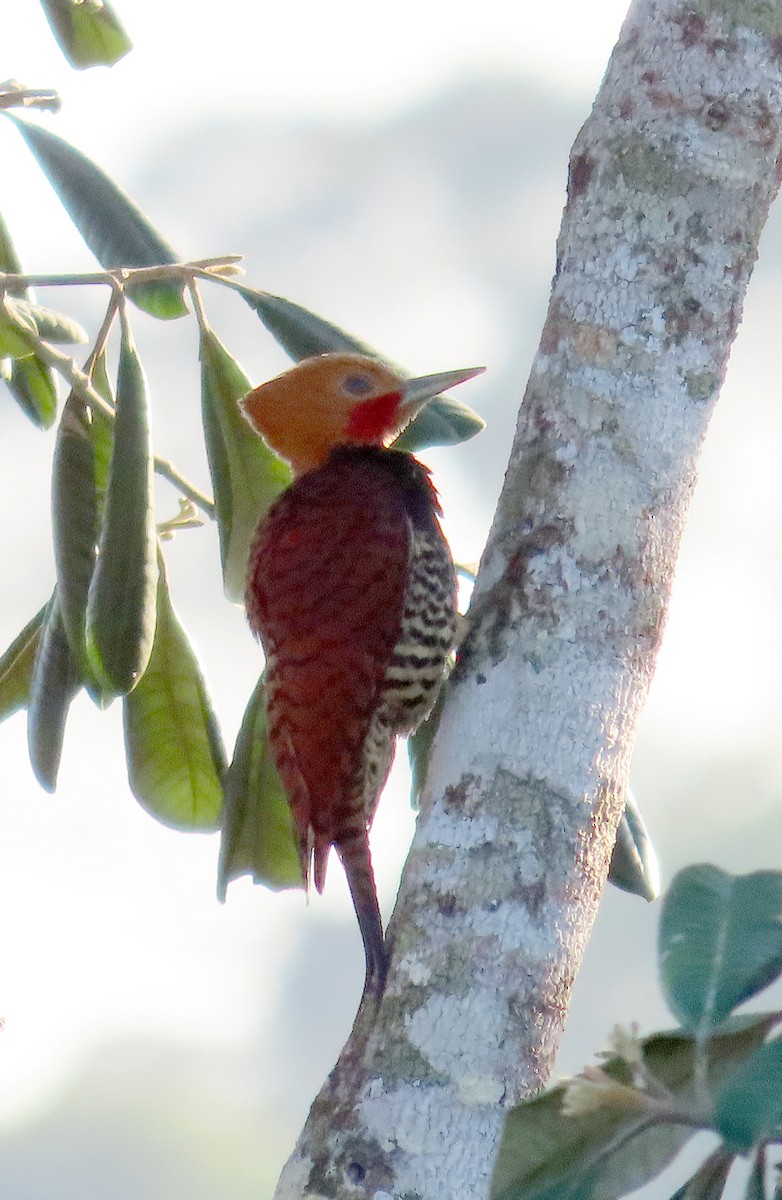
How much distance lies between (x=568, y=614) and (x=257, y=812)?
1.06 meters

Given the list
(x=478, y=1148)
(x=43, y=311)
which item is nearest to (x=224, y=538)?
(x=43, y=311)

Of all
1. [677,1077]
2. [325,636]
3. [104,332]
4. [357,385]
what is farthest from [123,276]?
[677,1077]

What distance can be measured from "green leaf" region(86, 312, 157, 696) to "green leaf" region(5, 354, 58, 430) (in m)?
0.83

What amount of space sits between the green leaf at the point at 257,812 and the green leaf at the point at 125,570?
508 millimetres

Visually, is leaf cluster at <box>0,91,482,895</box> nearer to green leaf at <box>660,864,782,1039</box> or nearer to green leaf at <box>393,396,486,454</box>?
green leaf at <box>393,396,486,454</box>

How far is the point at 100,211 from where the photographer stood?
9.84 ft

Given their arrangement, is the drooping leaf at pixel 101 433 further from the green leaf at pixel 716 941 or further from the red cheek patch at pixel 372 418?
the green leaf at pixel 716 941

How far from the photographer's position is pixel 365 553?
9.75ft

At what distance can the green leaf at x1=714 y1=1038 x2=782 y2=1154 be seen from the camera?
1191mm

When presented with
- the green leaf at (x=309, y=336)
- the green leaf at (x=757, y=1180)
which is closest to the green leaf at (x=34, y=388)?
the green leaf at (x=309, y=336)

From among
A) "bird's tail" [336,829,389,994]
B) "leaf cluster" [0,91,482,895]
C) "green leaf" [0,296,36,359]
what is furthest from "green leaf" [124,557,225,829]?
"green leaf" [0,296,36,359]

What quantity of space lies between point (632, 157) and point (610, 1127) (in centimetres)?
152

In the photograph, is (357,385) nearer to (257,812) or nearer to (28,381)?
(28,381)

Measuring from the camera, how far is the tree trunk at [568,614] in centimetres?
187
